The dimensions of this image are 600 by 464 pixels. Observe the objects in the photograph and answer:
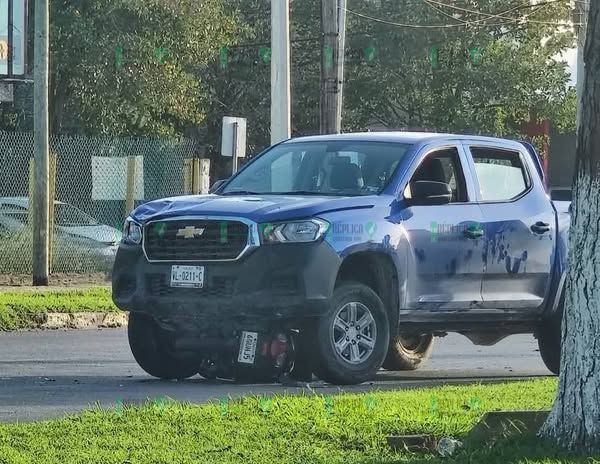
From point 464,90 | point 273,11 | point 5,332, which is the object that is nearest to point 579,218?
point 5,332

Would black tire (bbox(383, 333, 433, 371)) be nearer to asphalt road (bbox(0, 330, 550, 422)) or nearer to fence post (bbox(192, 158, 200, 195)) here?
asphalt road (bbox(0, 330, 550, 422))

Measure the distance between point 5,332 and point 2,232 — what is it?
6548 millimetres

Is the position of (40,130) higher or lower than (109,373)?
higher

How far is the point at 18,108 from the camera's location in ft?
97.6

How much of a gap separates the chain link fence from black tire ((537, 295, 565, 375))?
10.6 meters

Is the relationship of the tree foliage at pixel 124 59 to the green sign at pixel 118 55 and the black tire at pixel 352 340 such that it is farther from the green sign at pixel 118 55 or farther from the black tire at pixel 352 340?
the black tire at pixel 352 340

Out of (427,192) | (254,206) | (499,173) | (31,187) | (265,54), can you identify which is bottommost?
(31,187)

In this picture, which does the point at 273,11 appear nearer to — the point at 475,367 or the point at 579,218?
the point at 475,367

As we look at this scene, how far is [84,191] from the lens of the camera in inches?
949

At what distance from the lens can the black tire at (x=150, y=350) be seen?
1098 centimetres

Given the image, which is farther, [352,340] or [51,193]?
[51,193]

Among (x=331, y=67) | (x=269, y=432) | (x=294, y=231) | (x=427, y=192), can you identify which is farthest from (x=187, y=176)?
(x=269, y=432)

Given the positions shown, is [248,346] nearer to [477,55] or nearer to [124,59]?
[124,59]

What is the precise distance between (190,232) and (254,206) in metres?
0.49
